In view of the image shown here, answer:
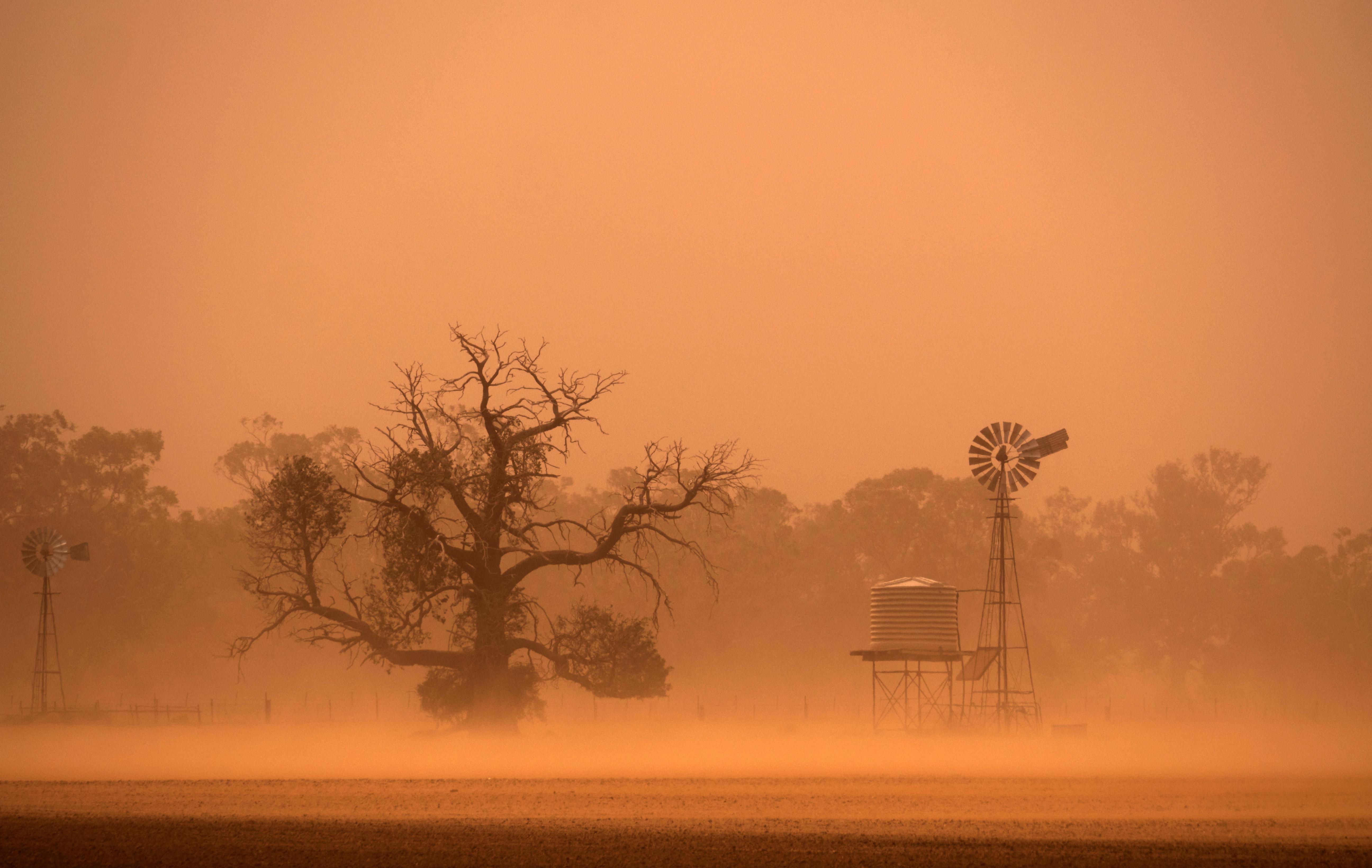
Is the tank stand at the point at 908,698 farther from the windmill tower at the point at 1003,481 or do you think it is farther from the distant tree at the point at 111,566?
the distant tree at the point at 111,566

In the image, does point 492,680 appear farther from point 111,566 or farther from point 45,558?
point 111,566

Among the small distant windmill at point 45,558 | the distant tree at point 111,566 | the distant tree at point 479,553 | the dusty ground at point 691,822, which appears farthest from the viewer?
the distant tree at point 111,566

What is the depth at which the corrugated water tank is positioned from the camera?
48062mm

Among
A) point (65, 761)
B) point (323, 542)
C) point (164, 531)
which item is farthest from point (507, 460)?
point (164, 531)

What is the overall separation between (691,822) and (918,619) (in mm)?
26889

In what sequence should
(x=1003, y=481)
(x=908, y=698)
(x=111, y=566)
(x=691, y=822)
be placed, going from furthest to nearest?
(x=111, y=566), (x=908, y=698), (x=1003, y=481), (x=691, y=822)

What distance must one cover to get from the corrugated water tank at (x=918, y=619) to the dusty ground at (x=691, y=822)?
18.0 m

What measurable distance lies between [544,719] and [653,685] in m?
4.27

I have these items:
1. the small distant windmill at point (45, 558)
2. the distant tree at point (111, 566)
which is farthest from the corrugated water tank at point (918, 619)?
the distant tree at point (111, 566)

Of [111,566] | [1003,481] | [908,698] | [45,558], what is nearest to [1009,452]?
[1003,481]

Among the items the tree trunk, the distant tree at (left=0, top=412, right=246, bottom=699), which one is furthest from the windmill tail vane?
the distant tree at (left=0, top=412, right=246, bottom=699)

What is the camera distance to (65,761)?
3631 cm

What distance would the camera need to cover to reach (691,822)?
2258 centimetres

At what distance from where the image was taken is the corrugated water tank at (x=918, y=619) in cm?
4806
